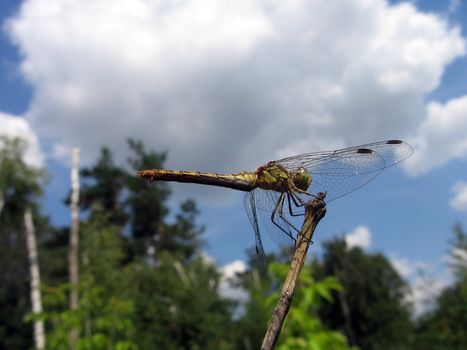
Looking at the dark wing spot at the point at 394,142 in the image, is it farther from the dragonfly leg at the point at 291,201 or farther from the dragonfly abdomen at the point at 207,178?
the dragonfly abdomen at the point at 207,178

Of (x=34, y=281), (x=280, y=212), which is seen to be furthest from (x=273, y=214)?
(x=34, y=281)

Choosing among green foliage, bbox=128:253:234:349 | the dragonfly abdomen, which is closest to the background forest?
green foliage, bbox=128:253:234:349

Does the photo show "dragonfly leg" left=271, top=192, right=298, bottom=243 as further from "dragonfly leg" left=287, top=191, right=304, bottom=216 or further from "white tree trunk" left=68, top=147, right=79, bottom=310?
"white tree trunk" left=68, top=147, right=79, bottom=310

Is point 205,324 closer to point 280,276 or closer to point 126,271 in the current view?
point 126,271

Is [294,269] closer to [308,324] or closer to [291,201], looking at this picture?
[291,201]

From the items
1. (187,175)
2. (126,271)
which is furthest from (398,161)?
(126,271)
